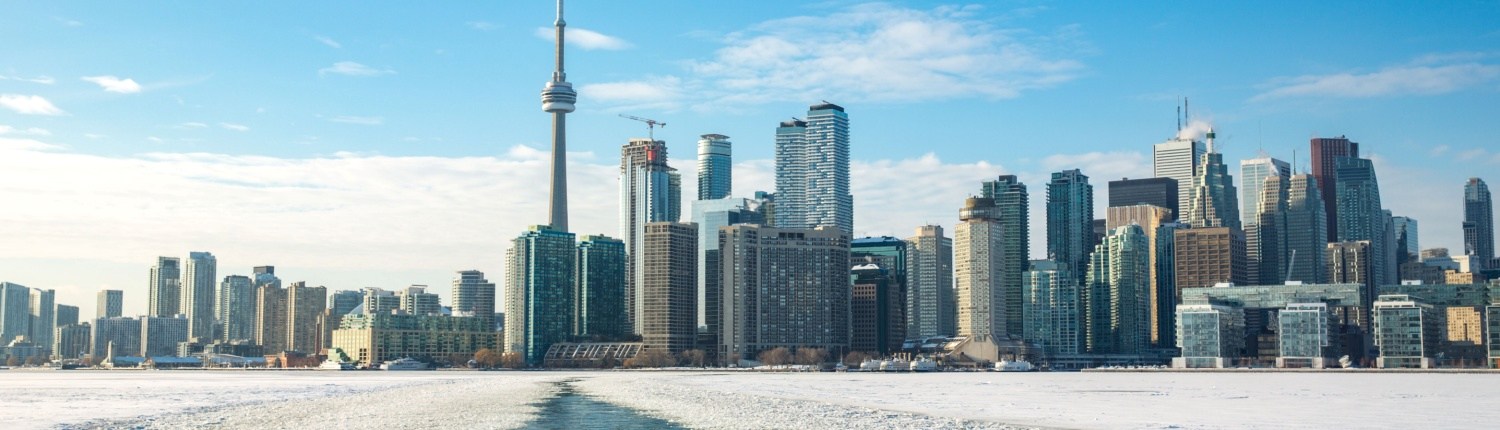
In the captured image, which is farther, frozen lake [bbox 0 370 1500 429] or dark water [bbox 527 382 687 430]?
dark water [bbox 527 382 687 430]

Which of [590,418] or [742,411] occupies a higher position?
Answer: [742,411]

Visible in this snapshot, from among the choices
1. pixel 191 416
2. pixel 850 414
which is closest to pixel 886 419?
pixel 850 414

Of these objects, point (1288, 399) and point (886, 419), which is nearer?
point (886, 419)

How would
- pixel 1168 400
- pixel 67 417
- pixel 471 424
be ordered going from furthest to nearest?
1. pixel 1168 400
2. pixel 67 417
3. pixel 471 424

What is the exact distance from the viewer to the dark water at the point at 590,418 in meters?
88.5

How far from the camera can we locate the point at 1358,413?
99688 mm

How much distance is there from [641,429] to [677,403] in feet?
108

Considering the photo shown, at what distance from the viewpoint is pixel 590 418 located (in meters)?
97.4

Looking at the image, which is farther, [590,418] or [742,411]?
[742,411]

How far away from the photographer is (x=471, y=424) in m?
88.8

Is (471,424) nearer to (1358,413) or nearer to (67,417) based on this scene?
(67,417)

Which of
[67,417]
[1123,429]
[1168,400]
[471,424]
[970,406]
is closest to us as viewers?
[1123,429]

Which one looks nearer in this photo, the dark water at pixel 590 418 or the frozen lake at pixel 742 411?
the frozen lake at pixel 742 411

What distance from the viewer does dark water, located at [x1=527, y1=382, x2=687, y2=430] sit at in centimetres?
8850
